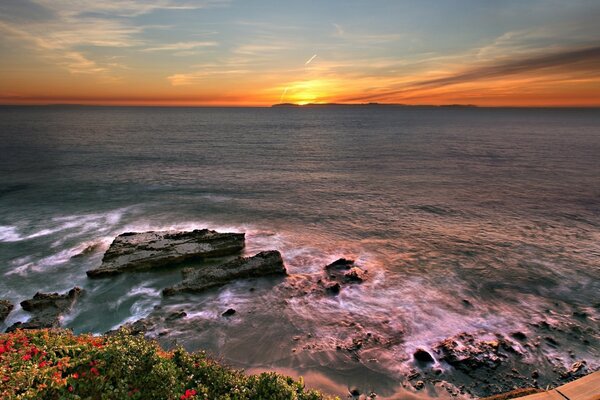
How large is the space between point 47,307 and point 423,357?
2557 cm

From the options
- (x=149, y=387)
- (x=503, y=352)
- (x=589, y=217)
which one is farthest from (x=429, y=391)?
(x=589, y=217)

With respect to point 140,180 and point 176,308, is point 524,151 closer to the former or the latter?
point 140,180

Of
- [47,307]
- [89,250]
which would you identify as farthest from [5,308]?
[89,250]

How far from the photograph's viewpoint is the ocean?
21.7m

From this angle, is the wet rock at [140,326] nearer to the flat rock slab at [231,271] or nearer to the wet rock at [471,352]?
the flat rock slab at [231,271]

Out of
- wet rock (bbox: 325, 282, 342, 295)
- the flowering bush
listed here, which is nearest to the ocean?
wet rock (bbox: 325, 282, 342, 295)

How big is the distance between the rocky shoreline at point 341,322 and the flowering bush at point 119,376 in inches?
371

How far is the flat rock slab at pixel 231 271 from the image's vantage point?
27891mm

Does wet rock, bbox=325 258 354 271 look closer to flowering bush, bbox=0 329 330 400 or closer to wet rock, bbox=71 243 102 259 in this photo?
flowering bush, bbox=0 329 330 400

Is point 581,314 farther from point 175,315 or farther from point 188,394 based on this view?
point 175,315

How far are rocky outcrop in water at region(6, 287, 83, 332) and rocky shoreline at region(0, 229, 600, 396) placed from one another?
0.18 feet

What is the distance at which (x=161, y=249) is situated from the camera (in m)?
32.4

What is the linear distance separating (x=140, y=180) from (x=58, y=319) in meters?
44.7

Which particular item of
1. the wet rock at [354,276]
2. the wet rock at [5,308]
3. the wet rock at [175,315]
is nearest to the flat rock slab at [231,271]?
the wet rock at [175,315]
